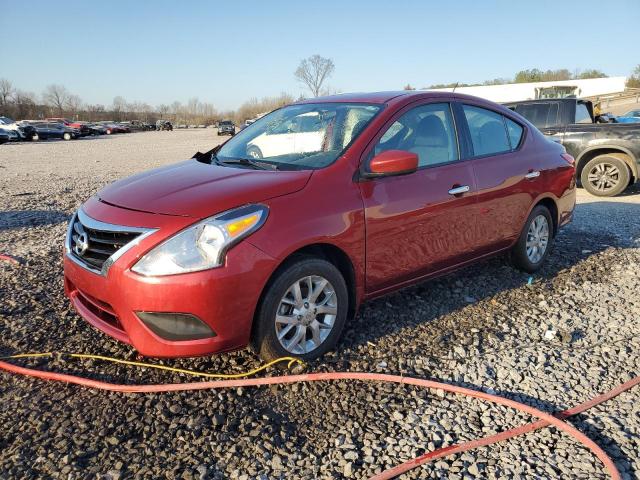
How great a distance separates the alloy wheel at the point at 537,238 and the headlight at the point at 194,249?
3206mm

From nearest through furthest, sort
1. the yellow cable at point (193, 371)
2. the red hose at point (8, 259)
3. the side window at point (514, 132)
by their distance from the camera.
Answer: the yellow cable at point (193, 371)
the side window at point (514, 132)
the red hose at point (8, 259)

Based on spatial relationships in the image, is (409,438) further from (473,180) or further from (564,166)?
(564,166)

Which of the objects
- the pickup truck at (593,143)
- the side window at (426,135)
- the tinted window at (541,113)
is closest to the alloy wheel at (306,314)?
the side window at (426,135)

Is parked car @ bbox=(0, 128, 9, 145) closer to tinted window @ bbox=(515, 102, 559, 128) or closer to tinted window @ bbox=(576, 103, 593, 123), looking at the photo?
tinted window @ bbox=(515, 102, 559, 128)

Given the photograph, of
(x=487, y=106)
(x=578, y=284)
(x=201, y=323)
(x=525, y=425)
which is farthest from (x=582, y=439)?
(x=487, y=106)

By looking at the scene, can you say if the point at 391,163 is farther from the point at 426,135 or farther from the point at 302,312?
the point at 302,312

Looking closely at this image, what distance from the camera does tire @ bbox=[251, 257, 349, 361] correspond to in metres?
2.91

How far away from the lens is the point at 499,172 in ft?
14.0

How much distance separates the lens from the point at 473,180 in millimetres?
4016

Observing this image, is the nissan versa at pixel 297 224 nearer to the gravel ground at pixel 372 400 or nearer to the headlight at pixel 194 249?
the headlight at pixel 194 249

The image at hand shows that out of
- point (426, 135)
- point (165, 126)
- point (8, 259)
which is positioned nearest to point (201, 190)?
point (426, 135)

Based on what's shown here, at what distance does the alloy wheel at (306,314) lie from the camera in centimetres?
303

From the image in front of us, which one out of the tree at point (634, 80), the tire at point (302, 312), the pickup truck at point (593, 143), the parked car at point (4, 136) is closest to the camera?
the tire at point (302, 312)

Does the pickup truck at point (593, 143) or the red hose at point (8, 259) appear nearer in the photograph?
the red hose at point (8, 259)
